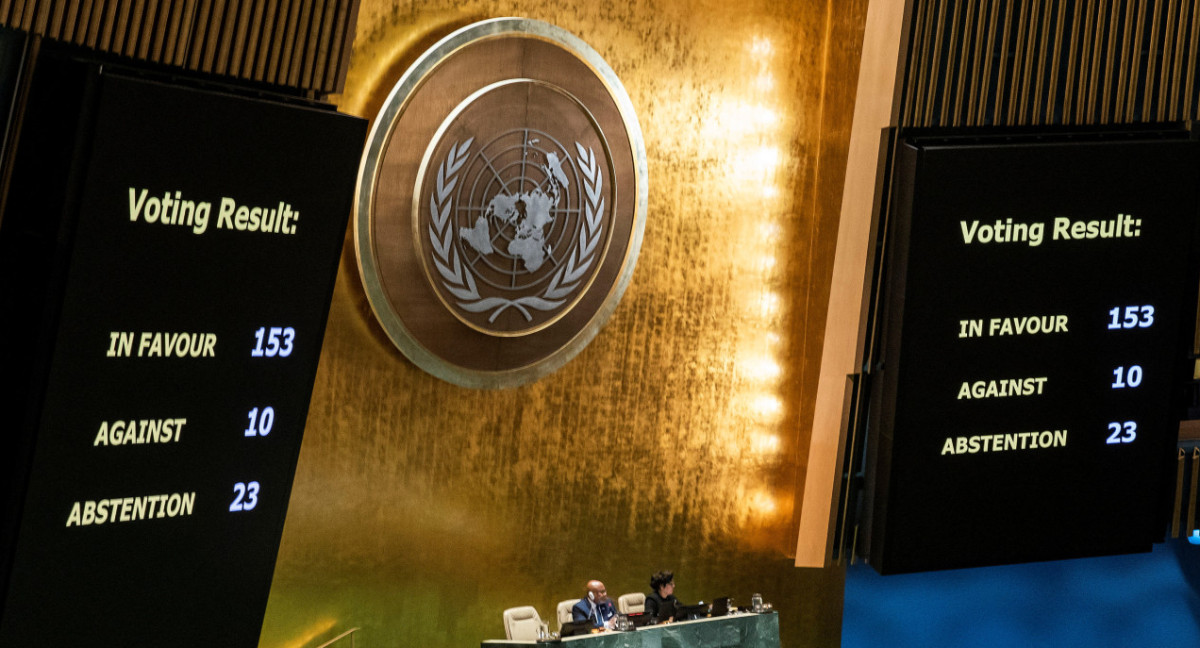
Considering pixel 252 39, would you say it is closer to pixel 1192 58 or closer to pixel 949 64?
pixel 949 64

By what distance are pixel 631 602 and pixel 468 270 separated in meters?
2.08

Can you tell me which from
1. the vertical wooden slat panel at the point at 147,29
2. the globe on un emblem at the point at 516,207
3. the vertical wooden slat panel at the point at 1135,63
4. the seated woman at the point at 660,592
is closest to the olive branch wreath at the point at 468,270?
the globe on un emblem at the point at 516,207

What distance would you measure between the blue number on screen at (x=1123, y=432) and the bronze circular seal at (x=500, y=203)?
8.35 ft

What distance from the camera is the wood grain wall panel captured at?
388 centimetres

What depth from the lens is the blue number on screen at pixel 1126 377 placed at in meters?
5.45

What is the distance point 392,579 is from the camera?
6.05 meters

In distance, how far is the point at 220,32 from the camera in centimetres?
425

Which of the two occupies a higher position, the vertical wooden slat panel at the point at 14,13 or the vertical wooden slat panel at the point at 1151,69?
the vertical wooden slat panel at the point at 1151,69

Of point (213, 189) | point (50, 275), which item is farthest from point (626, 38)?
point (50, 275)

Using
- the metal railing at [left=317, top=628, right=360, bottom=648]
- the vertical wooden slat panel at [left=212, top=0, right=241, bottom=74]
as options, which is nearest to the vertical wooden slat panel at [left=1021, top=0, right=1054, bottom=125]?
the vertical wooden slat panel at [left=212, top=0, right=241, bottom=74]

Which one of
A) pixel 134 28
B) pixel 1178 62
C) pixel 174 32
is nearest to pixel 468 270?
pixel 174 32

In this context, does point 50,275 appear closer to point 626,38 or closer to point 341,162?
point 341,162

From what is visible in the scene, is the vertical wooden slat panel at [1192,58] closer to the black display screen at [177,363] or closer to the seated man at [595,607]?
the seated man at [595,607]

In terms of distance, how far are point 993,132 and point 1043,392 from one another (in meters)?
1.19
